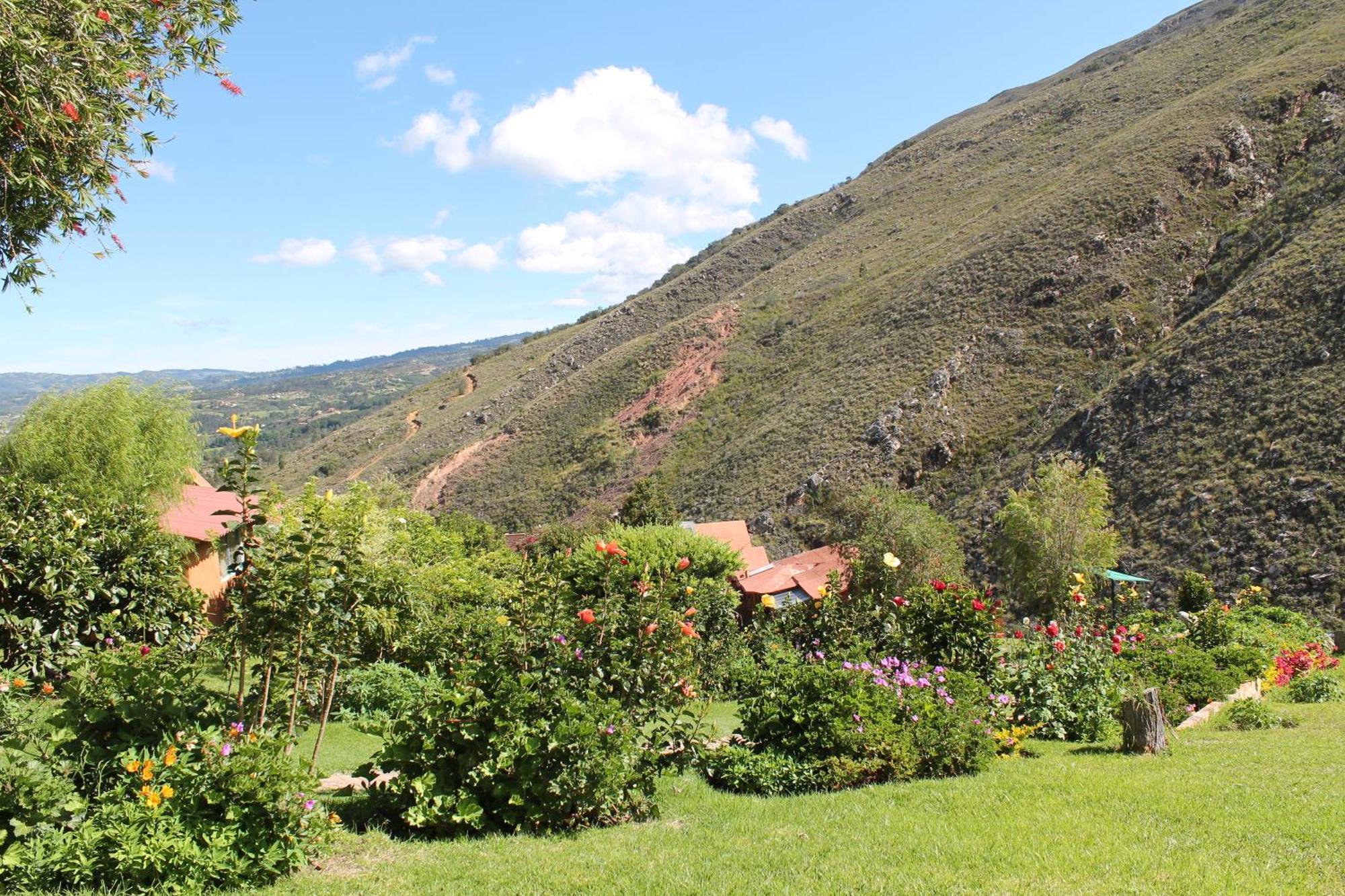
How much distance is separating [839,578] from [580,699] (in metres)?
4.50

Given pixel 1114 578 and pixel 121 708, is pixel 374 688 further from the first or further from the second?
pixel 1114 578

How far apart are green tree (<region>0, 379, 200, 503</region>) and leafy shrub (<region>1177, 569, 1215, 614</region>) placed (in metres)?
22.6

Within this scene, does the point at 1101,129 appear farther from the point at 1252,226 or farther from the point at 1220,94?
the point at 1252,226

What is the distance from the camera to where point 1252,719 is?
8859 millimetres

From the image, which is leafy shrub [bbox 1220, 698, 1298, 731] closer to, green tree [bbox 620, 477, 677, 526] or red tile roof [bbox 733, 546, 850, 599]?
red tile roof [bbox 733, 546, 850, 599]

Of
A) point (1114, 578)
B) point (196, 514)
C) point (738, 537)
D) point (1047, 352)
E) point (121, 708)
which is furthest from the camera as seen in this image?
point (1047, 352)

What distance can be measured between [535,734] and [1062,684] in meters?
6.00

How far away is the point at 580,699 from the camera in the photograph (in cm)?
560

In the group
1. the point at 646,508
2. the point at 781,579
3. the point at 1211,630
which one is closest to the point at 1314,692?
the point at 1211,630

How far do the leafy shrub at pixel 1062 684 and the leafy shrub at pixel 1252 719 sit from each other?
1.26 metres

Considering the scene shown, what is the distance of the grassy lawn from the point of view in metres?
4.32

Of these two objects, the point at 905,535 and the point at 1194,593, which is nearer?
the point at 1194,593

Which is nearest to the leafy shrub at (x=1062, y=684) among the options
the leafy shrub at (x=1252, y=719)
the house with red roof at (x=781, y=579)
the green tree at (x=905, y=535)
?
the leafy shrub at (x=1252, y=719)

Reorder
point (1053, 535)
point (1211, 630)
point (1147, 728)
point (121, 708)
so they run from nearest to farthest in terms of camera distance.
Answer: point (121, 708) → point (1147, 728) → point (1211, 630) → point (1053, 535)
